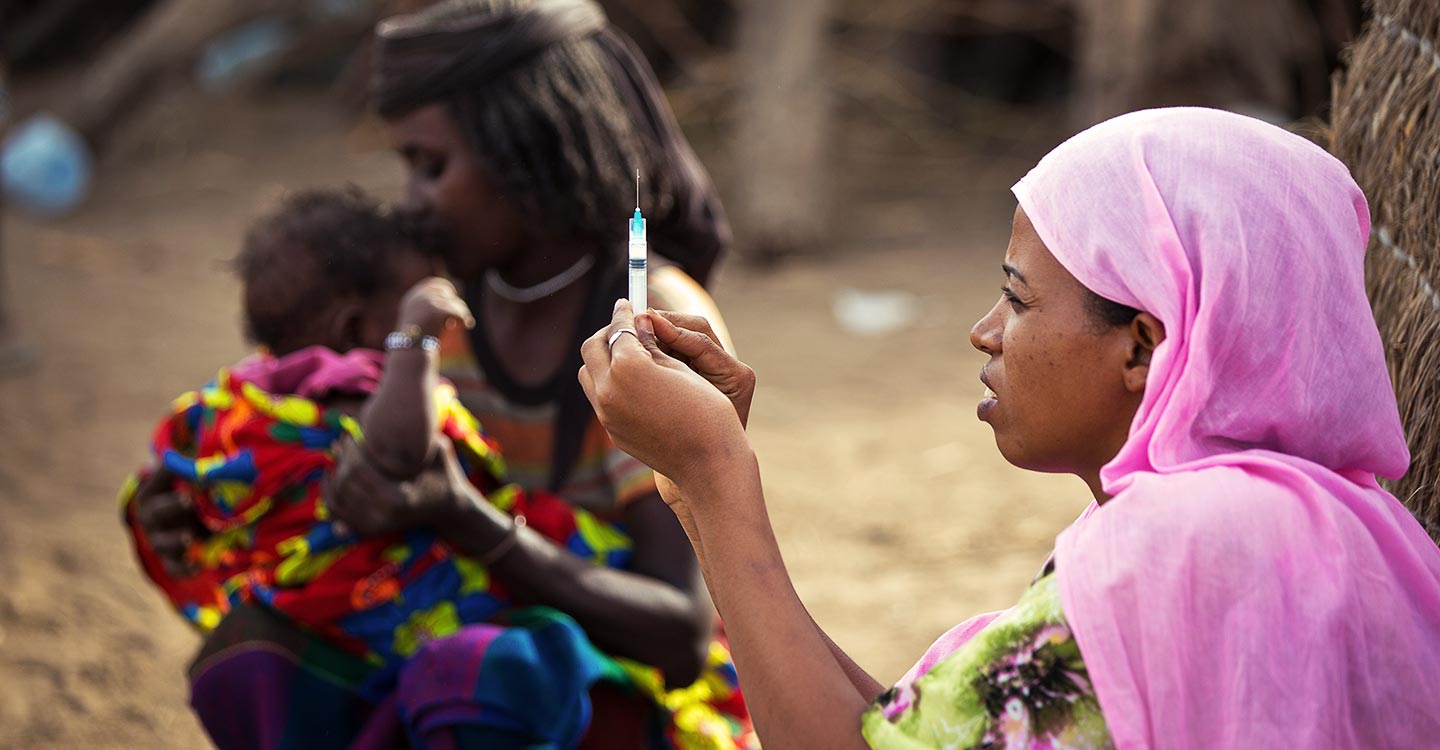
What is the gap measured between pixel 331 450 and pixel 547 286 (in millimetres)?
494

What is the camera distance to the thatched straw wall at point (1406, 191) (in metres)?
2.06

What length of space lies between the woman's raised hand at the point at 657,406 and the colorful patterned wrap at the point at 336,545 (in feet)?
2.80

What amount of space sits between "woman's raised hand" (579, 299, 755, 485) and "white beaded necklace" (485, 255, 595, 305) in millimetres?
1015

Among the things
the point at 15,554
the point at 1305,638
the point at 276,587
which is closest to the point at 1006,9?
the point at 15,554

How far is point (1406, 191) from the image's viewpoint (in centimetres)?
223

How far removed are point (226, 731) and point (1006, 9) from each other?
25.3ft

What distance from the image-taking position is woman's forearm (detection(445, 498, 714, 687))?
7.47ft

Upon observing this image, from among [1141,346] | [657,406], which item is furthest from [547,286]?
[1141,346]

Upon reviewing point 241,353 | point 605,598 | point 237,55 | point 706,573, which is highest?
point 706,573

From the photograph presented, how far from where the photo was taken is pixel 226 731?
233 cm

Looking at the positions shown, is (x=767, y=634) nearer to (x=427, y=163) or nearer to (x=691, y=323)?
(x=691, y=323)

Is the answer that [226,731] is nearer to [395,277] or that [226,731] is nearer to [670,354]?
[395,277]

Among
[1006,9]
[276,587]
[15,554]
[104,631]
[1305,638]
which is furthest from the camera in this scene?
[1006,9]

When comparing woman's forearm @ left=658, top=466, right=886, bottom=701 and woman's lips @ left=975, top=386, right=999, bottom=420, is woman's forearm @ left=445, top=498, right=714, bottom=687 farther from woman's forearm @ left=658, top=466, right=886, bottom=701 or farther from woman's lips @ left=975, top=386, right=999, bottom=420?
woman's lips @ left=975, top=386, right=999, bottom=420
